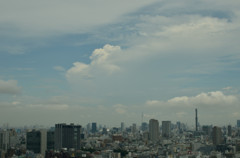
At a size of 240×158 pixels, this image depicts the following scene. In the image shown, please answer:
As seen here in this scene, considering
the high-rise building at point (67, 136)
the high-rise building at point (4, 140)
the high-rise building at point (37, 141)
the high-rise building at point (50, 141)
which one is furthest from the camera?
the high-rise building at point (4, 140)

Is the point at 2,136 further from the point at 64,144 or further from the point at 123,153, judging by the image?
the point at 123,153

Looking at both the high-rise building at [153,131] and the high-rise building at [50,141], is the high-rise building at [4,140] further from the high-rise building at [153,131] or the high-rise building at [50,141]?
the high-rise building at [153,131]

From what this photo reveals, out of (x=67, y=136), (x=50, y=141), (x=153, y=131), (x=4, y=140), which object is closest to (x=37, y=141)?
(x=50, y=141)

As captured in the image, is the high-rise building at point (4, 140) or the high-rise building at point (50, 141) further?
the high-rise building at point (4, 140)

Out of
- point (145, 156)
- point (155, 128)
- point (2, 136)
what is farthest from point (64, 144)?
point (155, 128)

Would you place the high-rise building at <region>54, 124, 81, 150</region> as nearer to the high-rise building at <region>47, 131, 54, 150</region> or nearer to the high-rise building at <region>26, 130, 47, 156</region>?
the high-rise building at <region>47, 131, 54, 150</region>

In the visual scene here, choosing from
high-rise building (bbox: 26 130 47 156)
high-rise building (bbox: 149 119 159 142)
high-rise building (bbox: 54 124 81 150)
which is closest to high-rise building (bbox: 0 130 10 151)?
high-rise building (bbox: 26 130 47 156)

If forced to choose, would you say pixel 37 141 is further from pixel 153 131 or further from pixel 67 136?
pixel 153 131

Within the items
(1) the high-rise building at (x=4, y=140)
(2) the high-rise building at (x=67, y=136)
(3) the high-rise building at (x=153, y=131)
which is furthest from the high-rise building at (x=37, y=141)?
(3) the high-rise building at (x=153, y=131)
